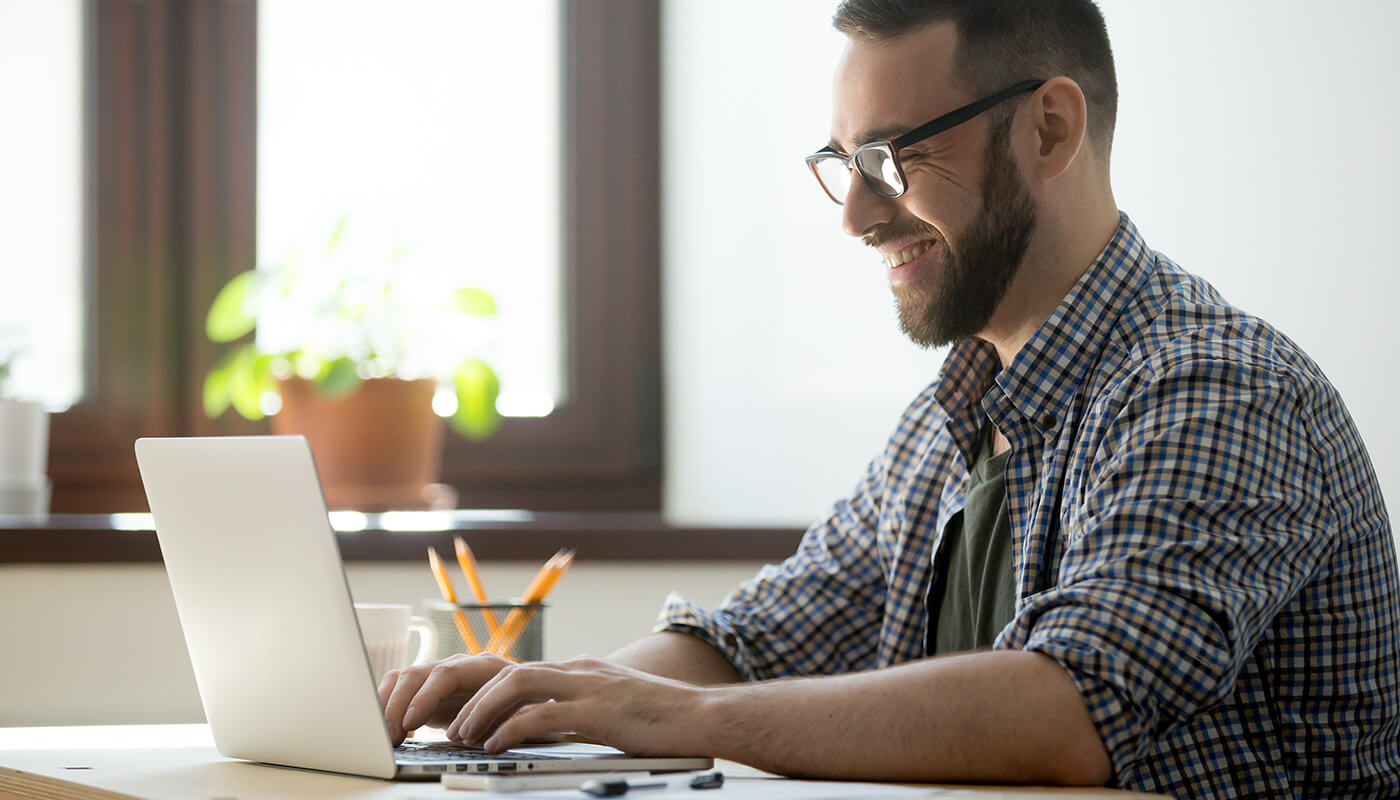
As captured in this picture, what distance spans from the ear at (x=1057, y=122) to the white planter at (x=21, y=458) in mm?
1366

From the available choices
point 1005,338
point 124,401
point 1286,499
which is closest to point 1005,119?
point 1005,338

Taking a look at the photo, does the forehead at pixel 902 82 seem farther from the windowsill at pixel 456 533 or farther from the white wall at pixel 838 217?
the windowsill at pixel 456 533

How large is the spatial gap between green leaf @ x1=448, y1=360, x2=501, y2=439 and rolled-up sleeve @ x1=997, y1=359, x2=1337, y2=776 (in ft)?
3.85

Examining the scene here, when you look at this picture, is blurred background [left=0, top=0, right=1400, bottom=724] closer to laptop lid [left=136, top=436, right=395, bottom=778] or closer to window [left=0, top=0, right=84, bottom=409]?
window [left=0, top=0, right=84, bottom=409]

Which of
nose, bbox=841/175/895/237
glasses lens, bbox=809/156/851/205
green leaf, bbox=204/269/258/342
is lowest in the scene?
green leaf, bbox=204/269/258/342

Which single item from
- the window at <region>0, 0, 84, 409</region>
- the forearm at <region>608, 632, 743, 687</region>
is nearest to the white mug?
the forearm at <region>608, 632, 743, 687</region>

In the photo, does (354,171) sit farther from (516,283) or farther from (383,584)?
(383,584)

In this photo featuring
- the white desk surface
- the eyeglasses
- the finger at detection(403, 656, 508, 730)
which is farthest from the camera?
the eyeglasses

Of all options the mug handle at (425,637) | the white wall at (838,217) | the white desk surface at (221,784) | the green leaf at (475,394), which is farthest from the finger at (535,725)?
the green leaf at (475,394)

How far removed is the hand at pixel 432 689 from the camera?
41.1 inches

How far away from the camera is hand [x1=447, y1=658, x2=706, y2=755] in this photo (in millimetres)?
960

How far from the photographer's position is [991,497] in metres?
1.34

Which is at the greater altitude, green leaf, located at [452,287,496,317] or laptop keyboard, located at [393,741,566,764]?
green leaf, located at [452,287,496,317]

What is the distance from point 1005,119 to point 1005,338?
0.67 ft
